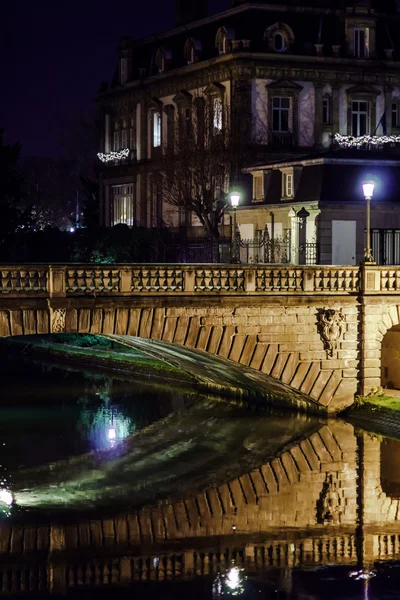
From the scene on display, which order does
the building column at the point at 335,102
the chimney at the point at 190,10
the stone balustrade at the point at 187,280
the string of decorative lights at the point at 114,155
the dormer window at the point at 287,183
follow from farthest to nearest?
1. the string of decorative lights at the point at 114,155
2. the chimney at the point at 190,10
3. the building column at the point at 335,102
4. the dormer window at the point at 287,183
5. the stone balustrade at the point at 187,280

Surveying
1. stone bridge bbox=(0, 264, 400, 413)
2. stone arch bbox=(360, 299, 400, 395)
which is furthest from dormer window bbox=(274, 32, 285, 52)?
stone arch bbox=(360, 299, 400, 395)

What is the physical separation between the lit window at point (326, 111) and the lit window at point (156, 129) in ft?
36.5

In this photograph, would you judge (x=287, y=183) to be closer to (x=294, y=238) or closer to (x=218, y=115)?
(x=294, y=238)

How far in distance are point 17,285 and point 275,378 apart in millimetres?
8635

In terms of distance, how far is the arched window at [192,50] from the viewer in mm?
79062

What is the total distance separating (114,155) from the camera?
9006 centimetres

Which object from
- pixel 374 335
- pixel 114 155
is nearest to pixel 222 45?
pixel 114 155

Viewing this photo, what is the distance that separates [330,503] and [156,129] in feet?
164

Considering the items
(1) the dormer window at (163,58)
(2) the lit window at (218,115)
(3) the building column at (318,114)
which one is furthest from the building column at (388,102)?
(1) the dormer window at (163,58)

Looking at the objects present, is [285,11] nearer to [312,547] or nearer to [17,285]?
[17,285]

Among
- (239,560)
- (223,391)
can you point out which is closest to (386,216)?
(223,391)

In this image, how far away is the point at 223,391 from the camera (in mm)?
53312

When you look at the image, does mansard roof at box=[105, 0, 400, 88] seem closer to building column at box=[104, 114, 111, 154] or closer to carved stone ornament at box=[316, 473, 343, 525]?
building column at box=[104, 114, 111, 154]

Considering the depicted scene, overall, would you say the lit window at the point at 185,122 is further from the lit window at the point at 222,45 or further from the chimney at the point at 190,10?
the chimney at the point at 190,10
